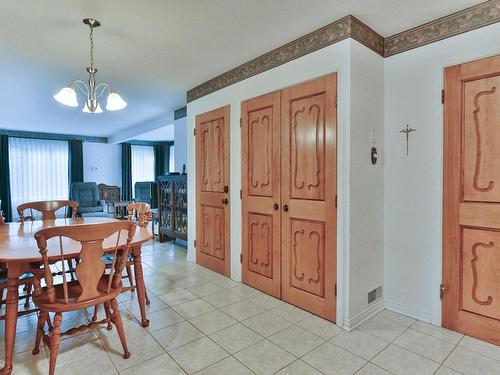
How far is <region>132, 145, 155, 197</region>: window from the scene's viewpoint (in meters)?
9.57

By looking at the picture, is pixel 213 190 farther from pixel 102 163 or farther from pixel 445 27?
pixel 102 163

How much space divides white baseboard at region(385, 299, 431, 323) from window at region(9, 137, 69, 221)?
29.5ft

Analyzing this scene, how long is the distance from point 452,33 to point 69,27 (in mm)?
3034

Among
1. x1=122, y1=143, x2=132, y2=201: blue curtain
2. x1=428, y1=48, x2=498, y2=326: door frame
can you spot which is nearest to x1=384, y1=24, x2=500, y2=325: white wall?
x1=428, y1=48, x2=498, y2=326: door frame

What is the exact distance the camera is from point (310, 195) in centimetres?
261

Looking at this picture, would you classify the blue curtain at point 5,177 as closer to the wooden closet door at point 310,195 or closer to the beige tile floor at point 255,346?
the beige tile floor at point 255,346

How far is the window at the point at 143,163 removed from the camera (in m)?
9.57

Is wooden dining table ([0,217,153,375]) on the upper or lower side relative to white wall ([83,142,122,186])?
lower

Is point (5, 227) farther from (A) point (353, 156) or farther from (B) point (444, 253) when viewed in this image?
(B) point (444, 253)

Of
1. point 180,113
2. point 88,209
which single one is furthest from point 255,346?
point 88,209

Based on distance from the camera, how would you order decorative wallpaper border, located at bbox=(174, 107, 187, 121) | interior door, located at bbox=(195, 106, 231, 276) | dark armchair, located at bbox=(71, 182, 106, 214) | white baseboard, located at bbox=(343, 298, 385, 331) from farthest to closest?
dark armchair, located at bbox=(71, 182, 106, 214) < decorative wallpaper border, located at bbox=(174, 107, 187, 121) < interior door, located at bbox=(195, 106, 231, 276) < white baseboard, located at bbox=(343, 298, 385, 331)

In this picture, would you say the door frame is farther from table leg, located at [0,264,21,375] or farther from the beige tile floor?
table leg, located at [0,264,21,375]

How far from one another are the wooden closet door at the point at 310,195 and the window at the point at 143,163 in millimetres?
7822

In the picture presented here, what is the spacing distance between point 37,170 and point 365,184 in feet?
29.5
